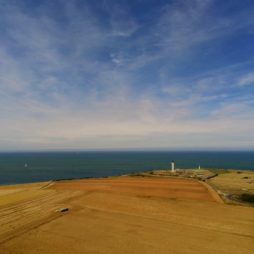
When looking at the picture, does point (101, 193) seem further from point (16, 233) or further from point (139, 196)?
point (16, 233)

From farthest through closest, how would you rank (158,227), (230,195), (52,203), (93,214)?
(230,195) < (52,203) < (93,214) < (158,227)

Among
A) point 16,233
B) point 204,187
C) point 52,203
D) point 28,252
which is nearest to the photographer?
point 28,252

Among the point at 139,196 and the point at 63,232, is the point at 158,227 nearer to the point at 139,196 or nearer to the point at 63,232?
the point at 63,232

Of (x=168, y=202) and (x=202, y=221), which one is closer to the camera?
(x=202, y=221)

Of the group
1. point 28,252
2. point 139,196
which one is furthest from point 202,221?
point 28,252

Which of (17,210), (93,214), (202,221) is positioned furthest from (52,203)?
(202,221)

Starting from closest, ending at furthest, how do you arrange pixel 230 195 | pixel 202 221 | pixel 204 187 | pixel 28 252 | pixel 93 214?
pixel 28 252 → pixel 202 221 → pixel 93 214 → pixel 230 195 → pixel 204 187
